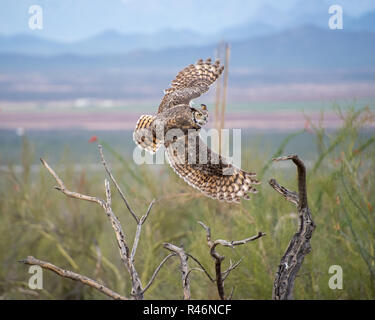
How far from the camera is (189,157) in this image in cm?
236

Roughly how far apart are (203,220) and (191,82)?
99 centimetres

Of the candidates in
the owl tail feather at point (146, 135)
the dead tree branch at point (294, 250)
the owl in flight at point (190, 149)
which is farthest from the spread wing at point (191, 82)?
the dead tree branch at point (294, 250)

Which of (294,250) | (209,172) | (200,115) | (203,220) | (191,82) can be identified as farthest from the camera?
(203,220)

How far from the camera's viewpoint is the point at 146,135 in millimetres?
2338

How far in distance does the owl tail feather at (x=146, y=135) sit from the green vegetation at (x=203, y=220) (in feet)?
2.92

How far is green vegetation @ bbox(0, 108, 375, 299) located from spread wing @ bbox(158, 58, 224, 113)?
0.70 metres

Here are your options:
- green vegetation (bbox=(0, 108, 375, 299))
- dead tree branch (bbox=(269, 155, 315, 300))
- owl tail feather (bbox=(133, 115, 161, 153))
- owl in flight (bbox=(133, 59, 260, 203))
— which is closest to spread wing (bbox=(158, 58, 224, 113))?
owl in flight (bbox=(133, 59, 260, 203))

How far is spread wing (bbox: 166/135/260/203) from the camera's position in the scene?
91.2 inches

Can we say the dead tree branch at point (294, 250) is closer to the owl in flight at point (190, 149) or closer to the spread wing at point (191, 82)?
the owl in flight at point (190, 149)

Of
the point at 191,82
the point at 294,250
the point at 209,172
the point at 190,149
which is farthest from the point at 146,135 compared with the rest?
the point at 294,250

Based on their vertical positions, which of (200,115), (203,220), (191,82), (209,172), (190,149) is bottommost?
(203,220)

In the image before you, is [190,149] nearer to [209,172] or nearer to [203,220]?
[209,172]
